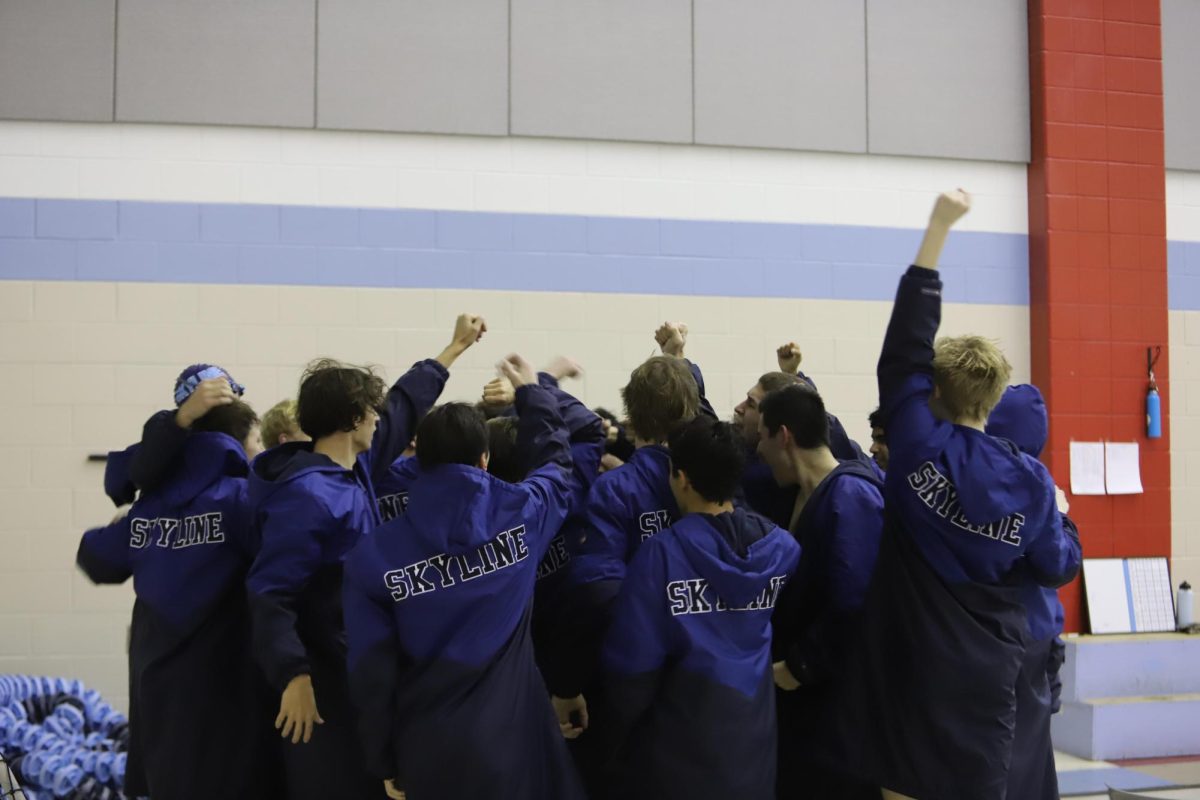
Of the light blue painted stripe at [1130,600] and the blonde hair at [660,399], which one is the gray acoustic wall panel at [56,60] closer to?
the blonde hair at [660,399]

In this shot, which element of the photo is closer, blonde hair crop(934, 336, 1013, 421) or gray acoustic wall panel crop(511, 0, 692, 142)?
blonde hair crop(934, 336, 1013, 421)

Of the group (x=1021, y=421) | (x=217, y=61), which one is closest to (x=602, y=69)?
(x=217, y=61)

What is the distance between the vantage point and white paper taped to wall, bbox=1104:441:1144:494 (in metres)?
6.64

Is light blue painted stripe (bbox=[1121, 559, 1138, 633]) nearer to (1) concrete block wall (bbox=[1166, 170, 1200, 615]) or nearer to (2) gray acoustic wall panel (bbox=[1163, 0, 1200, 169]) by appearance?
(1) concrete block wall (bbox=[1166, 170, 1200, 615])

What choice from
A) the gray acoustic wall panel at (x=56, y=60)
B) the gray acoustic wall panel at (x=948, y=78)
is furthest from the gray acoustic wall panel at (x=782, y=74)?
the gray acoustic wall panel at (x=56, y=60)

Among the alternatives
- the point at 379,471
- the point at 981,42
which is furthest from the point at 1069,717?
the point at 379,471

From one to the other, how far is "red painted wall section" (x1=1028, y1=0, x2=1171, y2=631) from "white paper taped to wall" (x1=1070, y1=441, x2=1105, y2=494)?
0.05 m

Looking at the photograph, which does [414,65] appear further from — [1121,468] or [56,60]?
[1121,468]

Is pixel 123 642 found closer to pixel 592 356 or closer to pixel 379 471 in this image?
pixel 592 356

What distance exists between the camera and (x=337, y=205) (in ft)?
19.4

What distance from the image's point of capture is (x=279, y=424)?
12.8ft

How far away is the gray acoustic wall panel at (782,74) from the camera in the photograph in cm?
632

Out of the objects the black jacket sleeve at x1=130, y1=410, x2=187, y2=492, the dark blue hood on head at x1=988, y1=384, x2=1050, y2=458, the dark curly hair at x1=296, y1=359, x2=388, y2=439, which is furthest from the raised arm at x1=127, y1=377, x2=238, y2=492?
the dark blue hood on head at x1=988, y1=384, x2=1050, y2=458

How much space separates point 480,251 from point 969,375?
382cm
